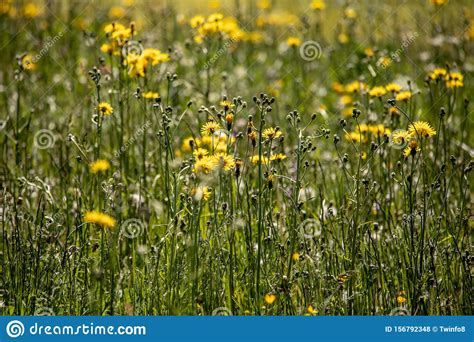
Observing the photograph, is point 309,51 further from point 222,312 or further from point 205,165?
point 222,312

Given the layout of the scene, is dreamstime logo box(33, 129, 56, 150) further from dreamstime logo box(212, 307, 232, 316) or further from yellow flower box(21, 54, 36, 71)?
dreamstime logo box(212, 307, 232, 316)

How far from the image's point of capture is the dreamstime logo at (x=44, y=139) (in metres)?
4.67

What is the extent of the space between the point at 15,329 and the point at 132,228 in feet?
2.97

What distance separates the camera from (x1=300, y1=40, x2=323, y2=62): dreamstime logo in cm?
587

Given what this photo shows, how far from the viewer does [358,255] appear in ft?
10.5

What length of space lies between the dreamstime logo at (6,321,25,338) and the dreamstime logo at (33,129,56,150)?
6.46 feet

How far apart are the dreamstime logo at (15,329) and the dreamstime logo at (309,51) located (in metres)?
3.61

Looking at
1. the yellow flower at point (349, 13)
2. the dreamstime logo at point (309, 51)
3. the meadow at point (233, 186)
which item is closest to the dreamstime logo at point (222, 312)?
the meadow at point (233, 186)

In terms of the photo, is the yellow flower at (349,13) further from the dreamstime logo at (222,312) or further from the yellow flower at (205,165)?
the dreamstime logo at (222,312)

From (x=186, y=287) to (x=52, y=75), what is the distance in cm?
362

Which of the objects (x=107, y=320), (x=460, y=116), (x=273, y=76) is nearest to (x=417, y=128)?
(x=107, y=320)

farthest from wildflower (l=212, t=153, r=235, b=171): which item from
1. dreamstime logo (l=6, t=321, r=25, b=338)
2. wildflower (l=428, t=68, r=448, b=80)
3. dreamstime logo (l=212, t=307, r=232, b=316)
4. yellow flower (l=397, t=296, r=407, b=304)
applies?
wildflower (l=428, t=68, r=448, b=80)

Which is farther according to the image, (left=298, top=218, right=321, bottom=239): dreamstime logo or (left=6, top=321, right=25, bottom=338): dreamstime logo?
(left=298, top=218, right=321, bottom=239): dreamstime logo

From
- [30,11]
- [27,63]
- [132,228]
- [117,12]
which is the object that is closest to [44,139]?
[27,63]
